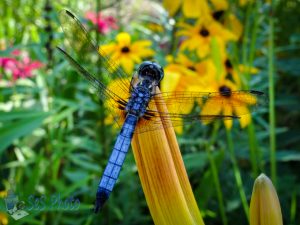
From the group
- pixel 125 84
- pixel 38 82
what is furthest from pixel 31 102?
pixel 125 84

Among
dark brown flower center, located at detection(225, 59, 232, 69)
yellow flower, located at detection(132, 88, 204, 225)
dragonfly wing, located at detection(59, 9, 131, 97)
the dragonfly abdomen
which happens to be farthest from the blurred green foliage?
yellow flower, located at detection(132, 88, 204, 225)

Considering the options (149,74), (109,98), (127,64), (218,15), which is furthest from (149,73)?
(218,15)

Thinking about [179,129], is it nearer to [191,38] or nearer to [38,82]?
[191,38]

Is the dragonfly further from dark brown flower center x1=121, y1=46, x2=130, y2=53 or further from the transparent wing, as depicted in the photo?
dark brown flower center x1=121, y1=46, x2=130, y2=53

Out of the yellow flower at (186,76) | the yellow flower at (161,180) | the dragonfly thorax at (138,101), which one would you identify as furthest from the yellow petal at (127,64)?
the yellow flower at (161,180)

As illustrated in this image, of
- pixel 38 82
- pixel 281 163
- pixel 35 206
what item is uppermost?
pixel 38 82

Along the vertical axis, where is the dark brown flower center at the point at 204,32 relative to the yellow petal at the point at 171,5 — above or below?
below

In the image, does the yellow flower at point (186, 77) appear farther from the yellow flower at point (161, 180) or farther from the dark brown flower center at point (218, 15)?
the yellow flower at point (161, 180)
